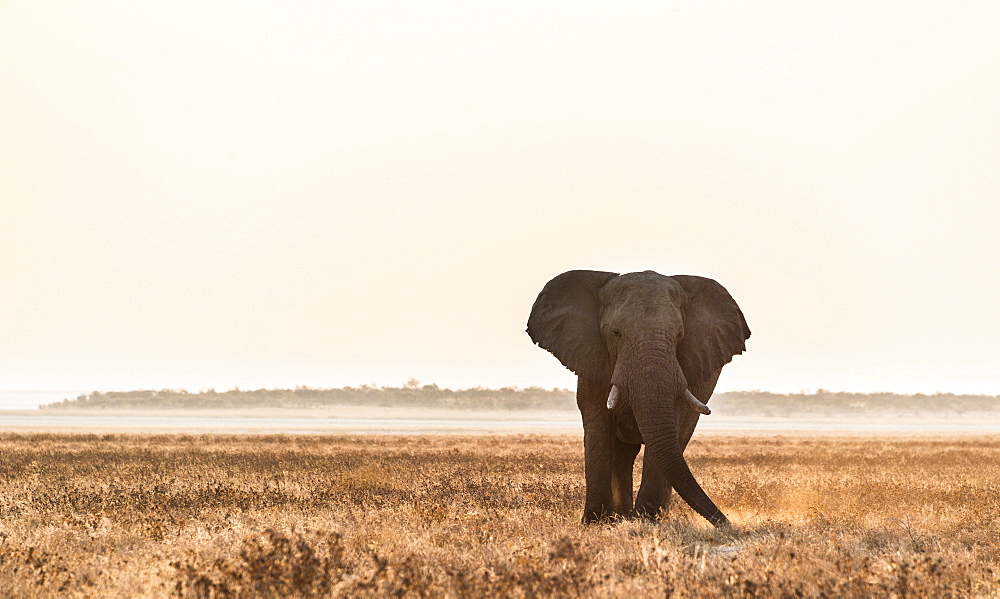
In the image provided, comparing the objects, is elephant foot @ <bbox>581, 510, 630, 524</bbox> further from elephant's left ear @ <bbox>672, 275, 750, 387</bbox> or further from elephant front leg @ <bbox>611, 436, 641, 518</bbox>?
elephant's left ear @ <bbox>672, 275, 750, 387</bbox>

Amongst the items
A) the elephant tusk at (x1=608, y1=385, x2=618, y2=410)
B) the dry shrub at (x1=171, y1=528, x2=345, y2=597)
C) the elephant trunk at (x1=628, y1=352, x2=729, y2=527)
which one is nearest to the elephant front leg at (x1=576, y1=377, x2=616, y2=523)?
the elephant tusk at (x1=608, y1=385, x2=618, y2=410)

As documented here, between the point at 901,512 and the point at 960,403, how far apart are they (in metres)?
190

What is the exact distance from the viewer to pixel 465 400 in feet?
505

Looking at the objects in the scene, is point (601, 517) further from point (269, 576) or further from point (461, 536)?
point (269, 576)

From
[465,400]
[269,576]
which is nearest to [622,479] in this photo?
[269,576]

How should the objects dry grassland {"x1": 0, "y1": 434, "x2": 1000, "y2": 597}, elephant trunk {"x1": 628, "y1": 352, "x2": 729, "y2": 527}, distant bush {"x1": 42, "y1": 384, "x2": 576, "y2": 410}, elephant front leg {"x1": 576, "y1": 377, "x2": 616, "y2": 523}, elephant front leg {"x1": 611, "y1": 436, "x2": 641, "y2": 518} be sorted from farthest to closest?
1. distant bush {"x1": 42, "y1": 384, "x2": 576, "y2": 410}
2. elephant front leg {"x1": 611, "y1": 436, "x2": 641, "y2": 518}
3. elephant front leg {"x1": 576, "y1": 377, "x2": 616, "y2": 523}
4. elephant trunk {"x1": 628, "y1": 352, "x2": 729, "y2": 527}
5. dry grassland {"x1": 0, "y1": 434, "x2": 1000, "y2": 597}

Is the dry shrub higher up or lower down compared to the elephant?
lower down

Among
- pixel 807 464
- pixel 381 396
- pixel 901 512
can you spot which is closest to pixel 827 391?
pixel 381 396

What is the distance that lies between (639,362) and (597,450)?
5.58ft

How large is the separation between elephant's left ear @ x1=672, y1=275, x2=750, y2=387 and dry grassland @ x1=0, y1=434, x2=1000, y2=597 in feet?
7.17

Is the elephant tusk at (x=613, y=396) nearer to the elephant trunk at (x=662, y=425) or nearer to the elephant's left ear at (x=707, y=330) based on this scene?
the elephant trunk at (x=662, y=425)

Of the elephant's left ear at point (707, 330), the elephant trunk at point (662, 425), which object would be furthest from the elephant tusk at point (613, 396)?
the elephant's left ear at point (707, 330)

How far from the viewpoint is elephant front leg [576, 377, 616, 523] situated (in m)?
13.0

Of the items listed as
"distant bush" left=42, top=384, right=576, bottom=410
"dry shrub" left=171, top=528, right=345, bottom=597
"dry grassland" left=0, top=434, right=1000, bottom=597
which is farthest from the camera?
"distant bush" left=42, top=384, right=576, bottom=410
